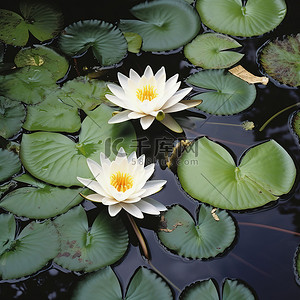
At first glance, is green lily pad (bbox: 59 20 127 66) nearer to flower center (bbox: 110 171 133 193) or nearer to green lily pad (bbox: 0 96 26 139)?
green lily pad (bbox: 0 96 26 139)

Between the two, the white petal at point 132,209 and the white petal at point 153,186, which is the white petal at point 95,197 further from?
the white petal at point 153,186

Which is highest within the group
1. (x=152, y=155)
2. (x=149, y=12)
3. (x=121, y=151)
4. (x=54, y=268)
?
(x=149, y=12)

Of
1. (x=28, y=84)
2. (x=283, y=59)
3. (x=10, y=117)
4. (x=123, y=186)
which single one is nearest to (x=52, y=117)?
(x=10, y=117)

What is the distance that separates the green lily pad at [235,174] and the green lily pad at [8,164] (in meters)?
1.12

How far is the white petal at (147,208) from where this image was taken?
225cm

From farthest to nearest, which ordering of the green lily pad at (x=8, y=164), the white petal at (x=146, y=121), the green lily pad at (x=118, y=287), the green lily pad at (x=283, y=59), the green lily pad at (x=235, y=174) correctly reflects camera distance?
the green lily pad at (x=283, y=59)
the white petal at (x=146, y=121)
the green lily pad at (x=8, y=164)
the green lily pad at (x=235, y=174)
the green lily pad at (x=118, y=287)

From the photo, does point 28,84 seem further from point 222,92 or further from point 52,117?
point 222,92

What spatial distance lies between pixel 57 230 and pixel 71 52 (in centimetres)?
171

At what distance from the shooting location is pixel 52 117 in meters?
2.81

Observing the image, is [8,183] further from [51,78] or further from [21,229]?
[51,78]

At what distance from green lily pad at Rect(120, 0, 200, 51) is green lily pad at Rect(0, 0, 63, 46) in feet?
2.10

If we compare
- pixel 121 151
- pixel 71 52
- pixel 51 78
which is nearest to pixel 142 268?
pixel 121 151

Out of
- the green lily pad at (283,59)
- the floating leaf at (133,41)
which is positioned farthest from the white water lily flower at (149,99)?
the green lily pad at (283,59)

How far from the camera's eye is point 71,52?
3293 mm
